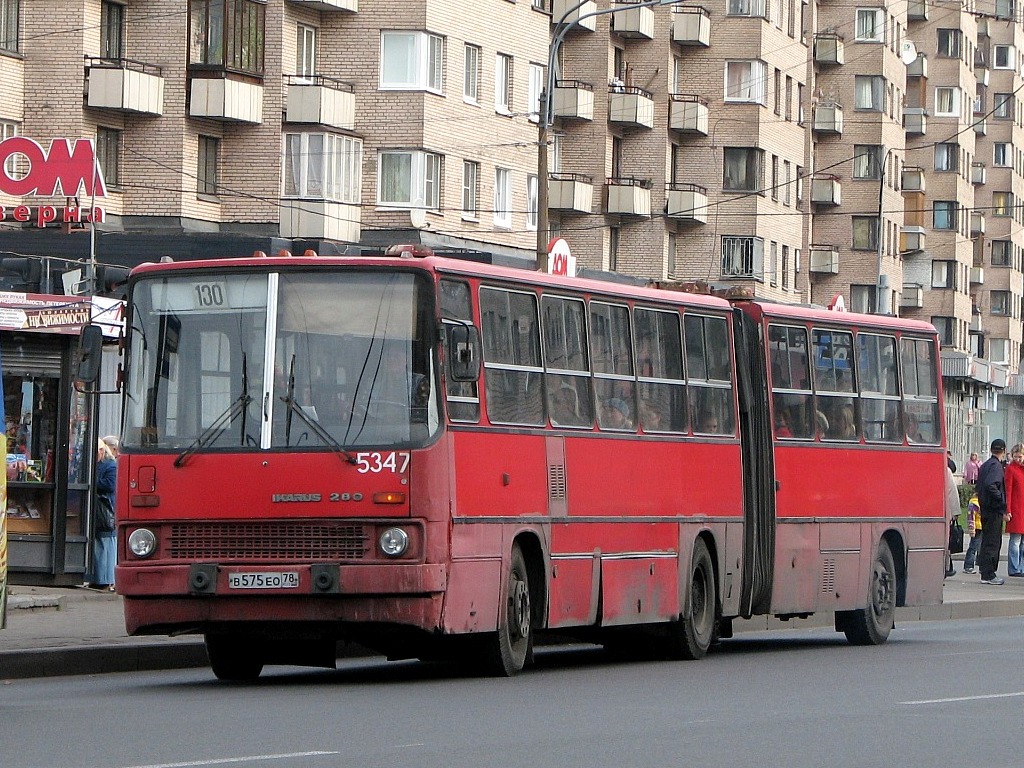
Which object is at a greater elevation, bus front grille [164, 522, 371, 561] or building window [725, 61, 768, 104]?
building window [725, 61, 768, 104]

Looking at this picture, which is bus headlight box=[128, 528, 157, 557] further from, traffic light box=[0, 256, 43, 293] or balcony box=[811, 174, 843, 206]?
balcony box=[811, 174, 843, 206]

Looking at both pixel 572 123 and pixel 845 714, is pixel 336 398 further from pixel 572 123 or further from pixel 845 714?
pixel 572 123

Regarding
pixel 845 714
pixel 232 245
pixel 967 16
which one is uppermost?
pixel 967 16

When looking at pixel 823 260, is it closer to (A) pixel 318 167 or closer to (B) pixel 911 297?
(B) pixel 911 297


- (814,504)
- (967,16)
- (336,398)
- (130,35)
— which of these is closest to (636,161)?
(130,35)

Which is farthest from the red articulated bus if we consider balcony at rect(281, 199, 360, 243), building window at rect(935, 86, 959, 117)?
building window at rect(935, 86, 959, 117)

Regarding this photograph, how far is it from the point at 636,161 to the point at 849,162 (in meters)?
19.3

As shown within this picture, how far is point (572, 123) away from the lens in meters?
66.1

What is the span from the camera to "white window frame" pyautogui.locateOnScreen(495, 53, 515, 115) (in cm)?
5538

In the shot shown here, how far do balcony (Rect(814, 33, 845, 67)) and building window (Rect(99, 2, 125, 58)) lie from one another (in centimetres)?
3902

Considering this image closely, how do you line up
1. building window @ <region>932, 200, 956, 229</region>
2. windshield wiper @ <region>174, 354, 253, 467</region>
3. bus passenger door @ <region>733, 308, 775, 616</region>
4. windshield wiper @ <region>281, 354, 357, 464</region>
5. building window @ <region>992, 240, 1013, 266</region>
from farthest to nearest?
building window @ <region>992, 240, 1013, 266</region>, building window @ <region>932, 200, 956, 229</region>, bus passenger door @ <region>733, 308, 775, 616</region>, windshield wiper @ <region>174, 354, 253, 467</region>, windshield wiper @ <region>281, 354, 357, 464</region>

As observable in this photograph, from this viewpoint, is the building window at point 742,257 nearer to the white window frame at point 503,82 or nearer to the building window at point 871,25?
the building window at point 871,25

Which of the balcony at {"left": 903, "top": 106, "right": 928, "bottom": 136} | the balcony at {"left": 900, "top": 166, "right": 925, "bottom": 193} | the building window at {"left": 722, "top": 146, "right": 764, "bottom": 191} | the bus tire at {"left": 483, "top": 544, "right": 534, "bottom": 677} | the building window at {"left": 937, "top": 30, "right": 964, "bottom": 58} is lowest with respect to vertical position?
the bus tire at {"left": 483, "top": 544, "right": 534, "bottom": 677}

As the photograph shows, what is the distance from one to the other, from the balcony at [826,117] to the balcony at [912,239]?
1317 cm
